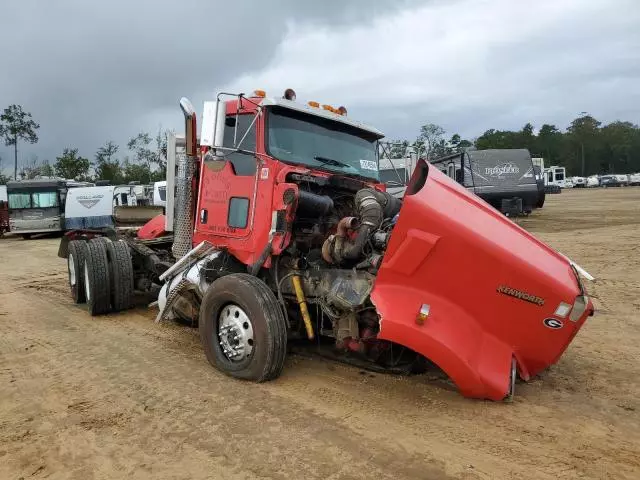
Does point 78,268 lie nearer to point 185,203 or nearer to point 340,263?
point 185,203

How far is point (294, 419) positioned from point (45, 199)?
21.9 meters

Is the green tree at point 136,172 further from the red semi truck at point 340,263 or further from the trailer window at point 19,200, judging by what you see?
the red semi truck at point 340,263


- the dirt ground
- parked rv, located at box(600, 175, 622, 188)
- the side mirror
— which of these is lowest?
the dirt ground

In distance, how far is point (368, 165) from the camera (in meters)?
5.78

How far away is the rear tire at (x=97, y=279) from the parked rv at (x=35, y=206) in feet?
57.6

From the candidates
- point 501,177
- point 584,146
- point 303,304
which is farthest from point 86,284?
point 584,146

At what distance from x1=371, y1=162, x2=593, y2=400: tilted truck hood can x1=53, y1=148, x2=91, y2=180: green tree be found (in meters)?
51.3

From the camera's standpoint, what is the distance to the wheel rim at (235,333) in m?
4.52

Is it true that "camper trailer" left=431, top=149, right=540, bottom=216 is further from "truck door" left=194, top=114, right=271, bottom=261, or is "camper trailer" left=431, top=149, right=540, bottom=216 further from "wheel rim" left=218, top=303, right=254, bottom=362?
"wheel rim" left=218, top=303, right=254, bottom=362

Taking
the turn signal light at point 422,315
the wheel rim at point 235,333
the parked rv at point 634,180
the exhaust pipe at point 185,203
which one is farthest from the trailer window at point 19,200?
the parked rv at point 634,180

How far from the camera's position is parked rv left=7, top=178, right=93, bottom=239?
72.6ft

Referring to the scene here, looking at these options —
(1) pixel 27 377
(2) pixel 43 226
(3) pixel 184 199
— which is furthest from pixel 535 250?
(2) pixel 43 226

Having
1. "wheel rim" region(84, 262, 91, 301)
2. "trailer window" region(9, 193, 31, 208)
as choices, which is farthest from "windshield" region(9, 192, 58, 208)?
"wheel rim" region(84, 262, 91, 301)

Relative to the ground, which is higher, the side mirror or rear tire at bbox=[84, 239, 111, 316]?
the side mirror
